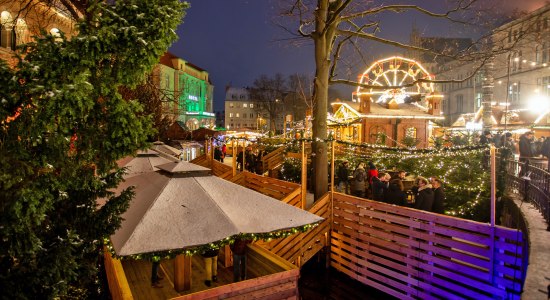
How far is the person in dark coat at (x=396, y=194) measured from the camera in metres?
10.2

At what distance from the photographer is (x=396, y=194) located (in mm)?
10250

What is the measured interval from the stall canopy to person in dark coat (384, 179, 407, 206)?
16.5 ft

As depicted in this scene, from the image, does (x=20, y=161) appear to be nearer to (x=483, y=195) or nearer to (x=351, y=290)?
(x=351, y=290)

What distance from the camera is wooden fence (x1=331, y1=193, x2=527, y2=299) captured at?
6148 mm

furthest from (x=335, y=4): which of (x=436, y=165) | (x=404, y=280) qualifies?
(x=404, y=280)

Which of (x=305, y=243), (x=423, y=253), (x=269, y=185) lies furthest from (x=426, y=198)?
(x=269, y=185)

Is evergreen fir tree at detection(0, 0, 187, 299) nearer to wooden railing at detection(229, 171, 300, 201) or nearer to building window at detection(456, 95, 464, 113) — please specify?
wooden railing at detection(229, 171, 300, 201)

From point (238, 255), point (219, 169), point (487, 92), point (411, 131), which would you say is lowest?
point (238, 255)

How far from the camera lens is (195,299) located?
16.4ft

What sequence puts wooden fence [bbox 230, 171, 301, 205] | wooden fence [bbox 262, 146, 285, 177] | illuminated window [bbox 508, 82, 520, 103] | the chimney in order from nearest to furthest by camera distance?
wooden fence [bbox 230, 171, 301, 205]
wooden fence [bbox 262, 146, 285, 177]
the chimney
illuminated window [bbox 508, 82, 520, 103]

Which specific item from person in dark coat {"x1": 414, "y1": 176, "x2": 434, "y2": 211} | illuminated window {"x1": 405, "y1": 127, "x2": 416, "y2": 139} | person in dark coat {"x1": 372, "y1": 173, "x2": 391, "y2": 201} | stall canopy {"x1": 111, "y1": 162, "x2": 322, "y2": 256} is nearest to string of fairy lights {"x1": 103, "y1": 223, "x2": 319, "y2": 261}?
stall canopy {"x1": 111, "y1": 162, "x2": 322, "y2": 256}

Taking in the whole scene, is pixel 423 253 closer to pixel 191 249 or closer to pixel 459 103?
pixel 191 249

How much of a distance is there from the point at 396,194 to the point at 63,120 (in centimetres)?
869

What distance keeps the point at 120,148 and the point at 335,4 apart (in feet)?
31.1
